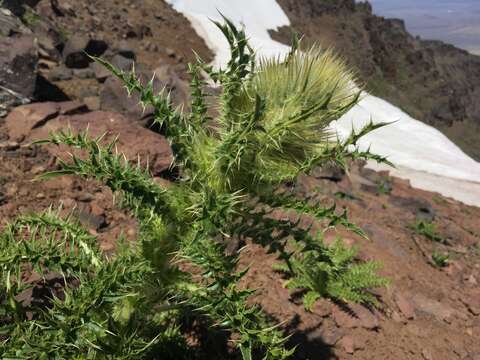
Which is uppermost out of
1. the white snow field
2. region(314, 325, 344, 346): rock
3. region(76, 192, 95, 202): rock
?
region(76, 192, 95, 202): rock

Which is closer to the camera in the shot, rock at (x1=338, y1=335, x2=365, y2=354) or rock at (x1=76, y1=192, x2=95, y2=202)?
rock at (x1=338, y1=335, x2=365, y2=354)

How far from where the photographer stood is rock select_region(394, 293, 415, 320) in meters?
4.64

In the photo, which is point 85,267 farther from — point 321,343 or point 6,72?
point 6,72

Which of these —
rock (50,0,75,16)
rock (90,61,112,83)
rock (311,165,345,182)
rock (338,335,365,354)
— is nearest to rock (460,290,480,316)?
rock (338,335,365,354)

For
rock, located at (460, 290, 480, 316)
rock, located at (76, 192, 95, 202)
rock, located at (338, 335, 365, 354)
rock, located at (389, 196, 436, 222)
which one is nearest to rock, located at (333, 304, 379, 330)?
rock, located at (338, 335, 365, 354)

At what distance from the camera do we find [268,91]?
7.70 ft

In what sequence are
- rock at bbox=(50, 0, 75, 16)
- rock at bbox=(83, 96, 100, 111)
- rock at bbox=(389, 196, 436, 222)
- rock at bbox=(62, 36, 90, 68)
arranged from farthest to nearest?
rock at bbox=(50, 0, 75, 16)
rock at bbox=(389, 196, 436, 222)
rock at bbox=(62, 36, 90, 68)
rock at bbox=(83, 96, 100, 111)

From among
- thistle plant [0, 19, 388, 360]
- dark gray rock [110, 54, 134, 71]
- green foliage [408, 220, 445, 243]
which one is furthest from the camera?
dark gray rock [110, 54, 134, 71]

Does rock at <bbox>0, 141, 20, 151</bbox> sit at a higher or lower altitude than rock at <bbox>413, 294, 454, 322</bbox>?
higher

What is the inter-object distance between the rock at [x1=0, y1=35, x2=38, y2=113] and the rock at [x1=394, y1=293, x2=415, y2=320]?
436 centimetres

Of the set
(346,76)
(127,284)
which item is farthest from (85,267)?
(346,76)

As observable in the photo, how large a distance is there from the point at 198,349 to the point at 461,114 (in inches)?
1412

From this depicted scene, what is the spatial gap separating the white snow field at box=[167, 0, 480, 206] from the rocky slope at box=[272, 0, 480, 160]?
35.2ft

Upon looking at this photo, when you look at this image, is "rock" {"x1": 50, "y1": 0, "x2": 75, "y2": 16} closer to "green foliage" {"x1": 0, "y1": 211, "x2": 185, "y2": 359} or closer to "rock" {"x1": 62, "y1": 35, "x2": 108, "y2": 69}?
"rock" {"x1": 62, "y1": 35, "x2": 108, "y2": 69}
